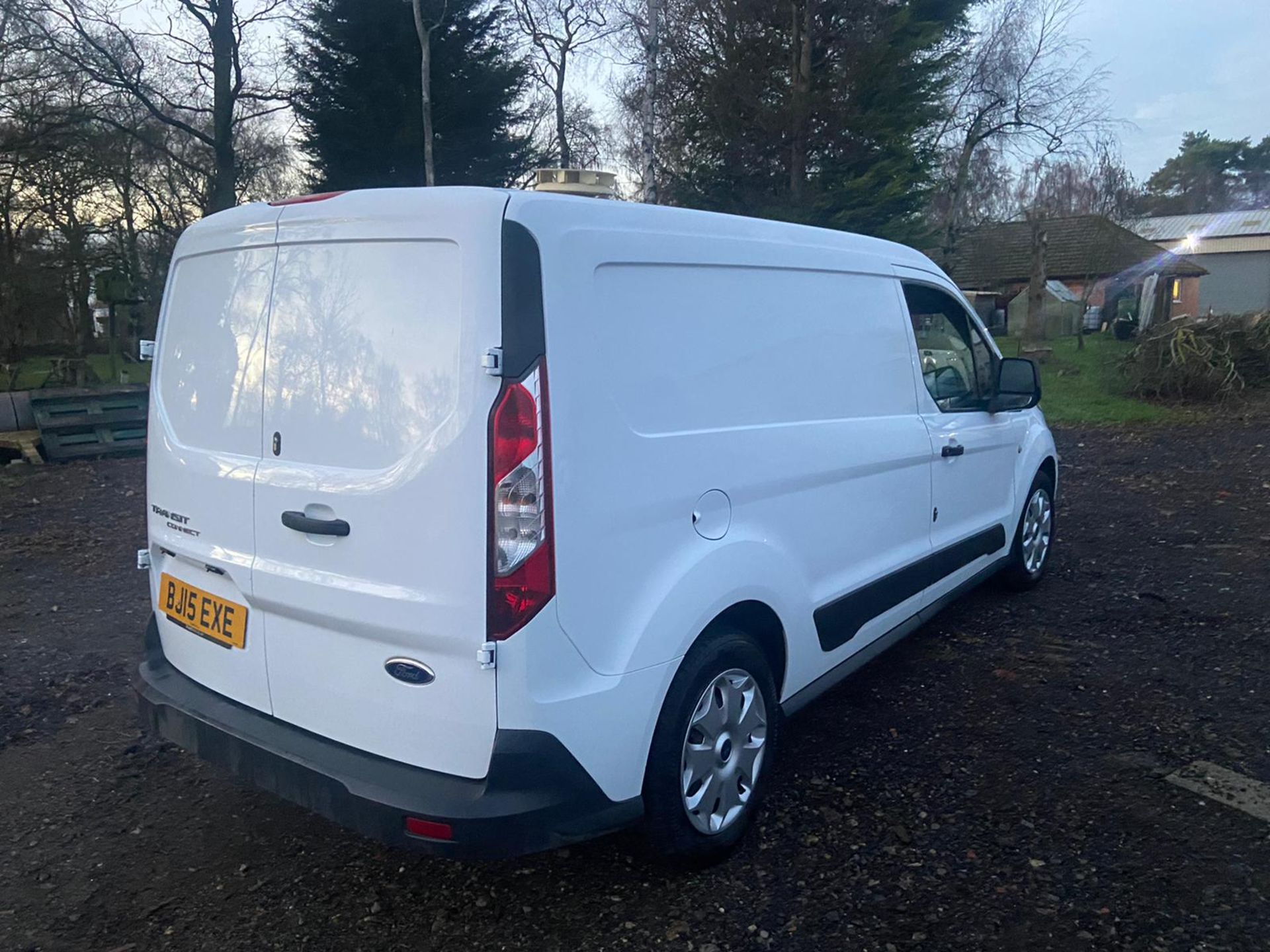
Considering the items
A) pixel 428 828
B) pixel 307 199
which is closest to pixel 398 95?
A: pixel 307 199

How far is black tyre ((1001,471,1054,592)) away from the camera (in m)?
5.59

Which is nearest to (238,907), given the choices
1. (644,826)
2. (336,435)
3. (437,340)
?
(644,826)

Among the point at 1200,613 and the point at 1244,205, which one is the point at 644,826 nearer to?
the point at 1200,613

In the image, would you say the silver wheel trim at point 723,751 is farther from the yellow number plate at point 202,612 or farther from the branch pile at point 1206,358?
the branch pile at point 1206,358

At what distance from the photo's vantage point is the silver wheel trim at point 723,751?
290cm

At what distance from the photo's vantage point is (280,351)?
2701 millimetres

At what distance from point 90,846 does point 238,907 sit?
74cm

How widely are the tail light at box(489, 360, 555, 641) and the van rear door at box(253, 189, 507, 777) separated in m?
0.04

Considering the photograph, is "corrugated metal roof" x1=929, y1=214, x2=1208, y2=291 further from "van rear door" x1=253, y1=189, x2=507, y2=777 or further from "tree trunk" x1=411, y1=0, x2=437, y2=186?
"van rear door" x1=253, y1=189, x2=507, y2=777

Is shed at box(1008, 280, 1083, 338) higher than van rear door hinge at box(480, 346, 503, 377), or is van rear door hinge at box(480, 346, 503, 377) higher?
shed at box(1008, 280, 1083, 338)

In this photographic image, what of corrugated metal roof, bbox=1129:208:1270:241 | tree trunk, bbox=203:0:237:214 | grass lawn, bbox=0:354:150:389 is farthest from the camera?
corrugated metal roof, bbox=1129:208:1270:241

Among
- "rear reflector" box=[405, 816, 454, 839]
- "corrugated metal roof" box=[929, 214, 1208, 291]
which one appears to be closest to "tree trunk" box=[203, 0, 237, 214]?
"corrugated metal roof" box=[929, 214, 1208, 291]

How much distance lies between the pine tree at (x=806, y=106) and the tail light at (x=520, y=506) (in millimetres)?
17565

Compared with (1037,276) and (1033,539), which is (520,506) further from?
(1037,276)
